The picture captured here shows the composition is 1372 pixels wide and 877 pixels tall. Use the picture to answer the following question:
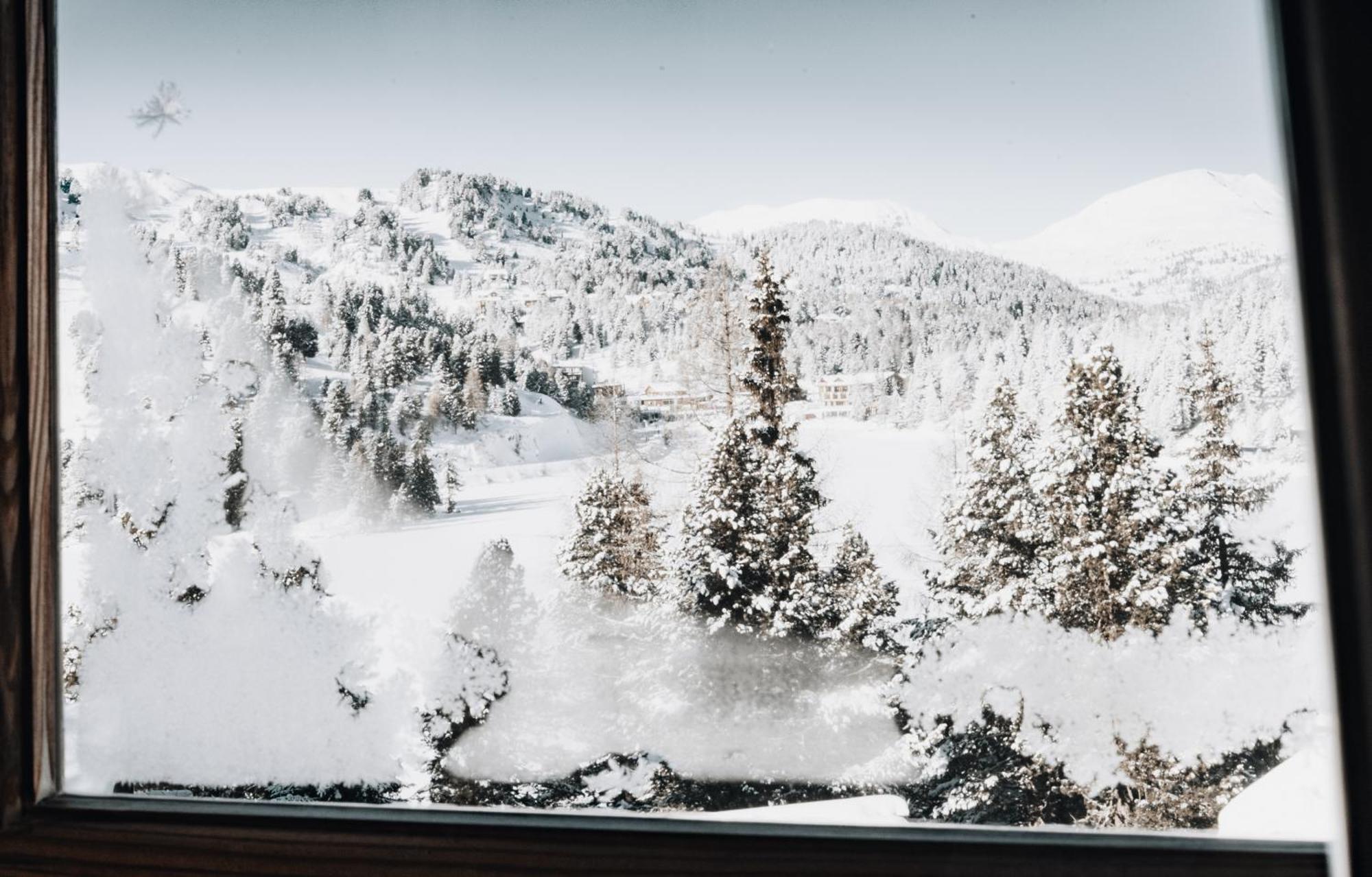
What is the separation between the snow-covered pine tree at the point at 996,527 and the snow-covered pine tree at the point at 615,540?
47 cm

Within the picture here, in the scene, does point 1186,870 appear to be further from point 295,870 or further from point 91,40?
point 91,40

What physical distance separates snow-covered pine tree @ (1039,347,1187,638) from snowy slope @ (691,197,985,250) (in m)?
0.32

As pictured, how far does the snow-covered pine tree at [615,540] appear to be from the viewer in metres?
1.38

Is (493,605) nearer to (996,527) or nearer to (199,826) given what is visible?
(199,826)

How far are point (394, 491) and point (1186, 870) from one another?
124 cm

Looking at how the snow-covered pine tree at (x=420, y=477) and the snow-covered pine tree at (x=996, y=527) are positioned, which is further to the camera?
the snow-covered pine tree at (x=420, y=477)

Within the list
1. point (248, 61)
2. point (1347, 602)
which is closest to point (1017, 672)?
point (1347, 602)

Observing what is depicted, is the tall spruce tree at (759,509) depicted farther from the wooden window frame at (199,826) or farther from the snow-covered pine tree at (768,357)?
the wooden window frame at (199,826)

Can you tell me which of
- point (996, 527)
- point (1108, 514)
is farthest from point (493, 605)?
point (1108, 514)

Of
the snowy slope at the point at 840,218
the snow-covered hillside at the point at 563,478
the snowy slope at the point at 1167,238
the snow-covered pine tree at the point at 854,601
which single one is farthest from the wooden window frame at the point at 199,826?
the snowy slope at the point at 840,218

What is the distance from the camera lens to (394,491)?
141 centimetres

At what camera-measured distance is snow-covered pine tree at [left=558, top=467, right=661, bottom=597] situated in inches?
54.4

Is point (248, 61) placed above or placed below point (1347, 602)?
above

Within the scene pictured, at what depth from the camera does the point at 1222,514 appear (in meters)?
1.27
